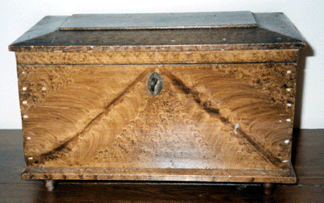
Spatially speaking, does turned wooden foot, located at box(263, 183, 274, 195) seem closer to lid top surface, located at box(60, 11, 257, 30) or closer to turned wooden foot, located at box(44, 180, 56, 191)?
lid top surface, located at box(60, 11, 257, 30)

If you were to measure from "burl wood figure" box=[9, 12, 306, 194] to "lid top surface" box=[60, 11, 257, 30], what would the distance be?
11mm

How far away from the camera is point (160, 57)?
5.12ft

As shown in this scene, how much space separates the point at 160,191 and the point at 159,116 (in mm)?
333

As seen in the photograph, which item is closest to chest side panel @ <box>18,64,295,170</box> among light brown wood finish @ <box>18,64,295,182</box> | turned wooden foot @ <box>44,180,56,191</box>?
light brown wood finish @ <box>18,64,295,182</box>

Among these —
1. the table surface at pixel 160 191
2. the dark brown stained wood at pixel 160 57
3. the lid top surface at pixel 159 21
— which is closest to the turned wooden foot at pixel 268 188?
the table surface at pixel 160 191

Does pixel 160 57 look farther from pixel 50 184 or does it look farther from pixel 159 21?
pixel 50 184

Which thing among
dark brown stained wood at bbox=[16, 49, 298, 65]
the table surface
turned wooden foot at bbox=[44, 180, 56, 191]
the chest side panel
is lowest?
the table surface

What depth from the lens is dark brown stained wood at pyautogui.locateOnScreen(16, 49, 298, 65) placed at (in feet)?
5.01

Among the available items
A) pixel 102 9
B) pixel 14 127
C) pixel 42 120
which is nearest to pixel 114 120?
pixel 42 120

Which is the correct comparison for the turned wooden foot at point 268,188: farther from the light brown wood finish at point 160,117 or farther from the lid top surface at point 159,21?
the lid top surface at point 159,21

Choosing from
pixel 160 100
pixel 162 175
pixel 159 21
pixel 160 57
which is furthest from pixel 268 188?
pixel 159 21

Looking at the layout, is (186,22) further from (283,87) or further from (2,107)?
(2,107)

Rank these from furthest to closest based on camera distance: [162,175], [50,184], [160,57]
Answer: [50,184] < [162,175] < [160,57]

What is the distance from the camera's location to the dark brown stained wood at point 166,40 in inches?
59.7
